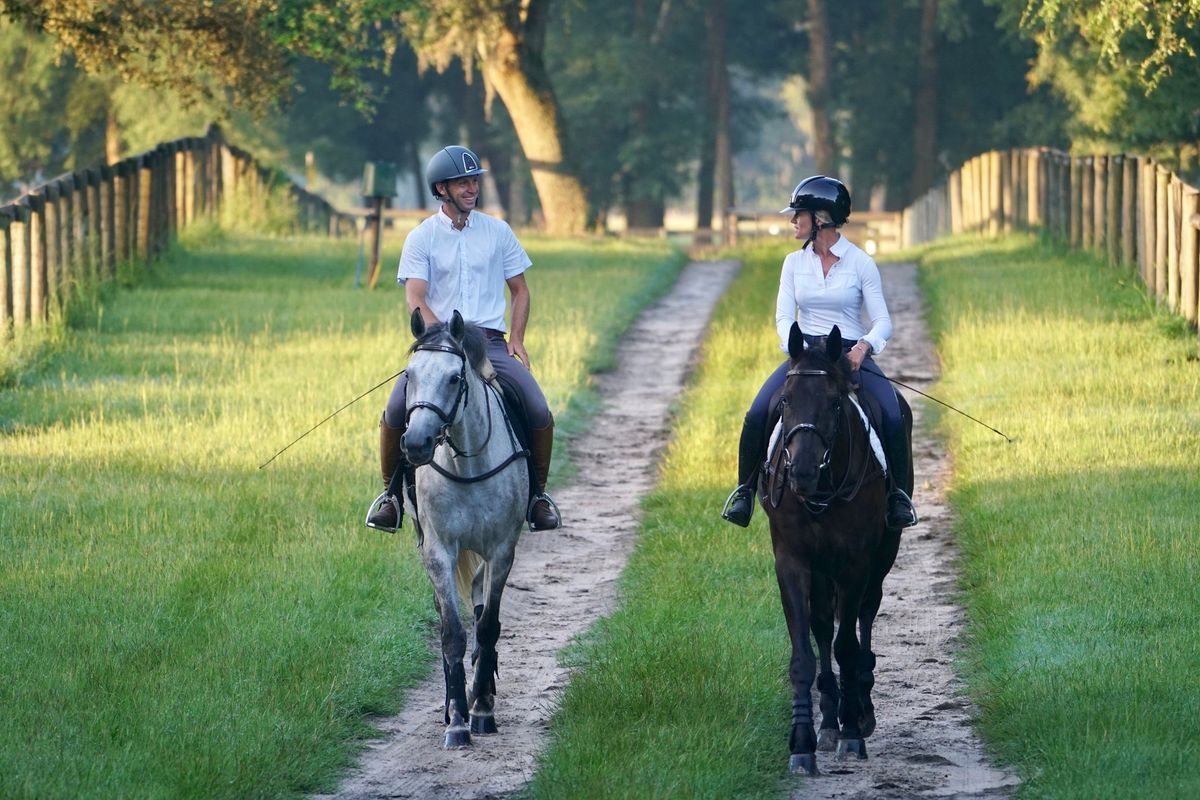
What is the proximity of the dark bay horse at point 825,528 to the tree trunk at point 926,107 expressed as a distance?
4198 cm

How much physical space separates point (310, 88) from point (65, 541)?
4910cm

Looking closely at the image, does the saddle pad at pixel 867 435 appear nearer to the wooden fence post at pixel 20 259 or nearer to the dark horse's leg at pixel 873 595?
the dark horse's leg at pixel 873 595

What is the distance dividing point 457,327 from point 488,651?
5.53 feet

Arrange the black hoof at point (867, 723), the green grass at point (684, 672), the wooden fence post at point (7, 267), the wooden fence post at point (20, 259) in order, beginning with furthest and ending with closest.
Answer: the wooden fence post at point (20, 259), the wooden fence post at point (7, 267), the black hoof at point (867, 723), the green grass at point (684, 672)

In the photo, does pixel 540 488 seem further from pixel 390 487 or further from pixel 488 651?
pixel 488 651

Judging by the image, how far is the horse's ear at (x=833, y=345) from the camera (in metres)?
8.10

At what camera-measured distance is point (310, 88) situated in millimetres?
59250

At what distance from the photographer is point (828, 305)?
8.84 meters

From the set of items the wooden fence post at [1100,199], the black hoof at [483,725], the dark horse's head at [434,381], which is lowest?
the black hoof at [483,725]

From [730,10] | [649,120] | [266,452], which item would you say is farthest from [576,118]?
[266,452]

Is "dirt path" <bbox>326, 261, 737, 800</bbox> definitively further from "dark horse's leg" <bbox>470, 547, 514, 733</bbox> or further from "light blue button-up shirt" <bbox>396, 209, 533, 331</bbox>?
"light blue button-up shirt" <bbox>396, 209, 533, 331</bbox>

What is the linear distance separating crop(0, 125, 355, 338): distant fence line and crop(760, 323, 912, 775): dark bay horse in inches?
494

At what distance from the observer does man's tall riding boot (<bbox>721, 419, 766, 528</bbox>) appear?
29.1ft

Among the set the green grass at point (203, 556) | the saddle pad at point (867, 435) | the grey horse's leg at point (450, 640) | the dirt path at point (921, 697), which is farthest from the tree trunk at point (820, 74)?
the grey horse's leg at point (450, 640)
